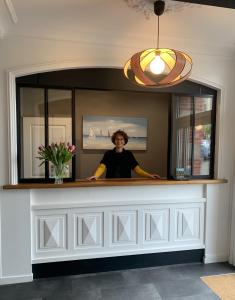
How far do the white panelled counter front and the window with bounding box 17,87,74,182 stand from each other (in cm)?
25

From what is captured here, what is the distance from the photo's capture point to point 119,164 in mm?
3213

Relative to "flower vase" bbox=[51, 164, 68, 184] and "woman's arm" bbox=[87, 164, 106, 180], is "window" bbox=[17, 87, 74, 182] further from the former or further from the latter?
"woman's arm" bbox=[87, 164, 106, 180]

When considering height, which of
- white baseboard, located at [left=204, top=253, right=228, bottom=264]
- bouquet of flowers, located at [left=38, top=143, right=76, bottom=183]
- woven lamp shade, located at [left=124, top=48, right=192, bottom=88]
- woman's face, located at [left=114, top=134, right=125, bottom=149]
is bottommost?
white baseboard, located at [left=204, top=253, right=228, bottom=264]

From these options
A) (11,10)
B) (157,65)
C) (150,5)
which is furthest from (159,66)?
(11,10)

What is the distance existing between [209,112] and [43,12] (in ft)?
7.32

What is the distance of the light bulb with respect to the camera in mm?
1897

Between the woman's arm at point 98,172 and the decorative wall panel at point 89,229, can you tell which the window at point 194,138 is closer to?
the woman's arm at point 98,172

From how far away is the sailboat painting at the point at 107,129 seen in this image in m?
4.34

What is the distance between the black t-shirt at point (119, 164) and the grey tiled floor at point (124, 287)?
1.20 metres

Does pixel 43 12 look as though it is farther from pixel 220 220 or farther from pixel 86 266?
pixel 220 220

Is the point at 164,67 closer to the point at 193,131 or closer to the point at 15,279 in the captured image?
the point at 193,131

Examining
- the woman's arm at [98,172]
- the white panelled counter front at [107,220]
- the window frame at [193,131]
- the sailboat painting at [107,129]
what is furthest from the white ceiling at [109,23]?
the sailboat painting at [107,129]

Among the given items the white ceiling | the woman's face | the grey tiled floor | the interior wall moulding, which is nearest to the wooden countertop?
the woman's face

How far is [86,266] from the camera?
280 cm
